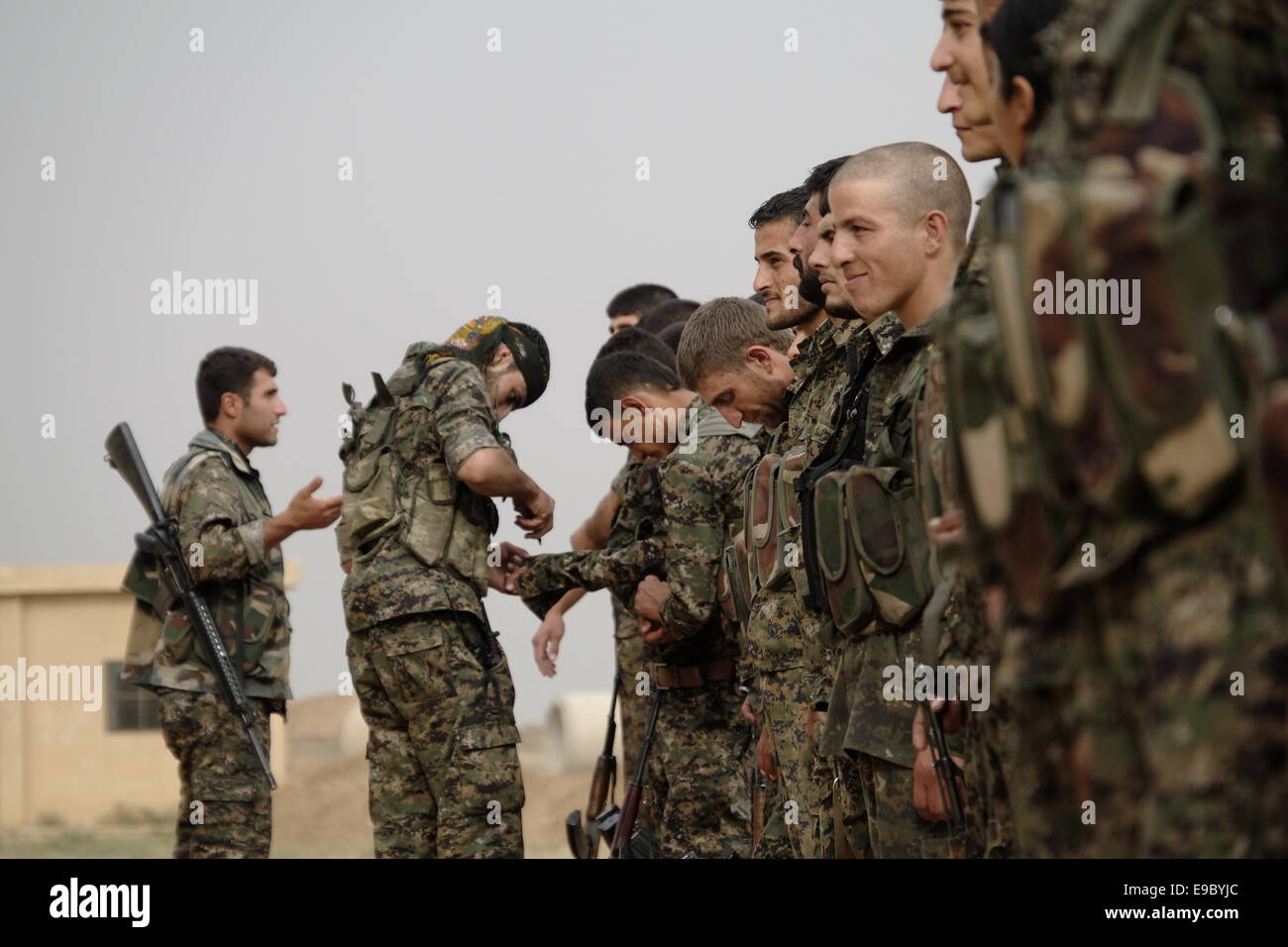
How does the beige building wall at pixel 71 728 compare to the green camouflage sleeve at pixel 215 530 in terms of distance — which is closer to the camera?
the green camouflage sleeve at pixel 215 530

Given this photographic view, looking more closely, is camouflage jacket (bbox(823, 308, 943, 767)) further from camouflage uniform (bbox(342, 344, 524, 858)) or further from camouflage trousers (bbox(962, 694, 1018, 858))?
camouflage uniform (bbox(342, 344, 524, 858))

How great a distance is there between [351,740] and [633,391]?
14.0 metres

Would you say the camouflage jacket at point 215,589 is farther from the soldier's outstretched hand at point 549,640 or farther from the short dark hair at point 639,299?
the short dark hair at point 639,299

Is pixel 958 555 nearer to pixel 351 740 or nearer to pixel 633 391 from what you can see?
pixel 633 391

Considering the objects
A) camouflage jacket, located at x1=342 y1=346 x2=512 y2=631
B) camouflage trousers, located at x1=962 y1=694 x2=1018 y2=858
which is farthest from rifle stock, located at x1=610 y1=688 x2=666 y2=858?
camouflage trousers, located at x1=962 y1=694 x2=1018 y2=858

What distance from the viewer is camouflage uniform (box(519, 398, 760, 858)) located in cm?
672

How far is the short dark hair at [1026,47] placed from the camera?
3051 mm

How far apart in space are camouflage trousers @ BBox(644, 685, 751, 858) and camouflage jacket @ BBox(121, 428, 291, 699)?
1.66 m

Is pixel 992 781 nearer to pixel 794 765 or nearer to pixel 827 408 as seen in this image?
pixel 827 408

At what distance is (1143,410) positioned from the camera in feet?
7.09

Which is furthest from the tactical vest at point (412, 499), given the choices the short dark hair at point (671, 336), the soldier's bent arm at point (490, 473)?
the short dark hair at point (671, 336)

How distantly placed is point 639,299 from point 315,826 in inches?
307

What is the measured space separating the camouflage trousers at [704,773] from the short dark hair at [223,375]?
2358 millimetres

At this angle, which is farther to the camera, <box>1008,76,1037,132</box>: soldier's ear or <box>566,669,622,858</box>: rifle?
<box>566,669,622,858</box>: rifle
